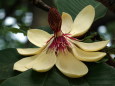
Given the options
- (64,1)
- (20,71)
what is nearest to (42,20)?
(64,1)

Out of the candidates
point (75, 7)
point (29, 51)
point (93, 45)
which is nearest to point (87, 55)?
point (93, 45)

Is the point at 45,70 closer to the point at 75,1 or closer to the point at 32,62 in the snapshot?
the point at 32,62

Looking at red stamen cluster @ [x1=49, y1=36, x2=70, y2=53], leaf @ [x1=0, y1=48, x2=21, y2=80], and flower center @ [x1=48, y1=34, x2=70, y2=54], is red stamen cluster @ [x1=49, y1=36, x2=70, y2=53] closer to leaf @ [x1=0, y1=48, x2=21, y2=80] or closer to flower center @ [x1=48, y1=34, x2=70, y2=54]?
flower center @ [x1=48, y1=34, x2=70, y2=54]

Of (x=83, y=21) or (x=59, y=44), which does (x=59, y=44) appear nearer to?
(x=59, y=44)

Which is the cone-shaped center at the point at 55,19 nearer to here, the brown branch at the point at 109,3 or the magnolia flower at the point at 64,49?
the magnolia flower at the point at 64,49

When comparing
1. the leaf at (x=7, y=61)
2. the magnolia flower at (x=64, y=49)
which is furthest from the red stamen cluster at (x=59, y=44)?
the leaf at (x=7, y=61)

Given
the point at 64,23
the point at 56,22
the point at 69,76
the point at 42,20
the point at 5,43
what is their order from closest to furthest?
the point at 69,76, the point at 56,22, the point at 64,23, the point at 42,20, the point at 5,43
